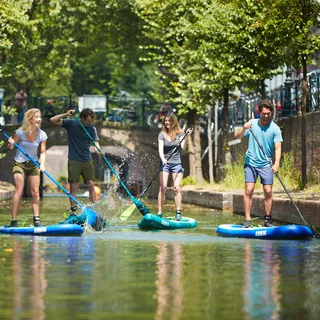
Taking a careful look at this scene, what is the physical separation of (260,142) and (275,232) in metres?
1.49

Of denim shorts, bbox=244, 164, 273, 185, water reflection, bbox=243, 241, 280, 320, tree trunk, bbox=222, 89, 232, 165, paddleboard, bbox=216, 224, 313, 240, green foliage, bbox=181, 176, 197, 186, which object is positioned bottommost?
water reflection, bbox=243, 241, 280, 320

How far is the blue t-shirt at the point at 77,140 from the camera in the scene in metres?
18.1

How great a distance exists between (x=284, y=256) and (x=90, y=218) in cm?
441

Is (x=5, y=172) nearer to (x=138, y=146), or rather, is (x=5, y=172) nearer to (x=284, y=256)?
(x=138, y=146)

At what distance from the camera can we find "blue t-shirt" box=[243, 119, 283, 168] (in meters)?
15.9

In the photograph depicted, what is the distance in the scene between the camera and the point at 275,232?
1495 cm

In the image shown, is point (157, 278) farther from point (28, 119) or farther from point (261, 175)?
point (28, 119)

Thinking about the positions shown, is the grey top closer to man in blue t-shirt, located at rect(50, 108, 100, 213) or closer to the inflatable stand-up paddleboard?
man in blue t-shirt, located at rect(50, 108, 100, 213)

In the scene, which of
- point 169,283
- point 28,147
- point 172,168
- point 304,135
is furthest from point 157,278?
point 304,135

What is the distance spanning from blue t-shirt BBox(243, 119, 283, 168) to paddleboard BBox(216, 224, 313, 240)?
0.94 meters

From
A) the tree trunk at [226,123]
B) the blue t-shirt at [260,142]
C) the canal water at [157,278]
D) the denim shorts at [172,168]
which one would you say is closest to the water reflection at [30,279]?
the canal water at [157,278]

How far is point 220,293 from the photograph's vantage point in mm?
9195

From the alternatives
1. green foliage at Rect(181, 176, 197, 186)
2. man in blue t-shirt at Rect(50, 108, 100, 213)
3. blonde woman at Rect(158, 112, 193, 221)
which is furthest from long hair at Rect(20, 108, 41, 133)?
green foliage at Rect(181, 176, 197, 186)

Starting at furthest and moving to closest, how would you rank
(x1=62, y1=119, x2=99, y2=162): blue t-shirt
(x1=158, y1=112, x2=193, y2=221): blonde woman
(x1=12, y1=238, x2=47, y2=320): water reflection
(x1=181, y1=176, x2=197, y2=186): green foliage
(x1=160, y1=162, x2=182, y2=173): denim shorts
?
(x1=181, y1=176, x2=197, y2=186): green foliage < (x1=160, y1=162, x2=182, y2=173): denim shorts < (x1=158, y1=112, x2=193, y2=221): blonde woman < (x1=62, y1=119, x2=99, y2=162): blue t-shirt < (x1=12, y1=238, x2=47, y2=320): water reflection
